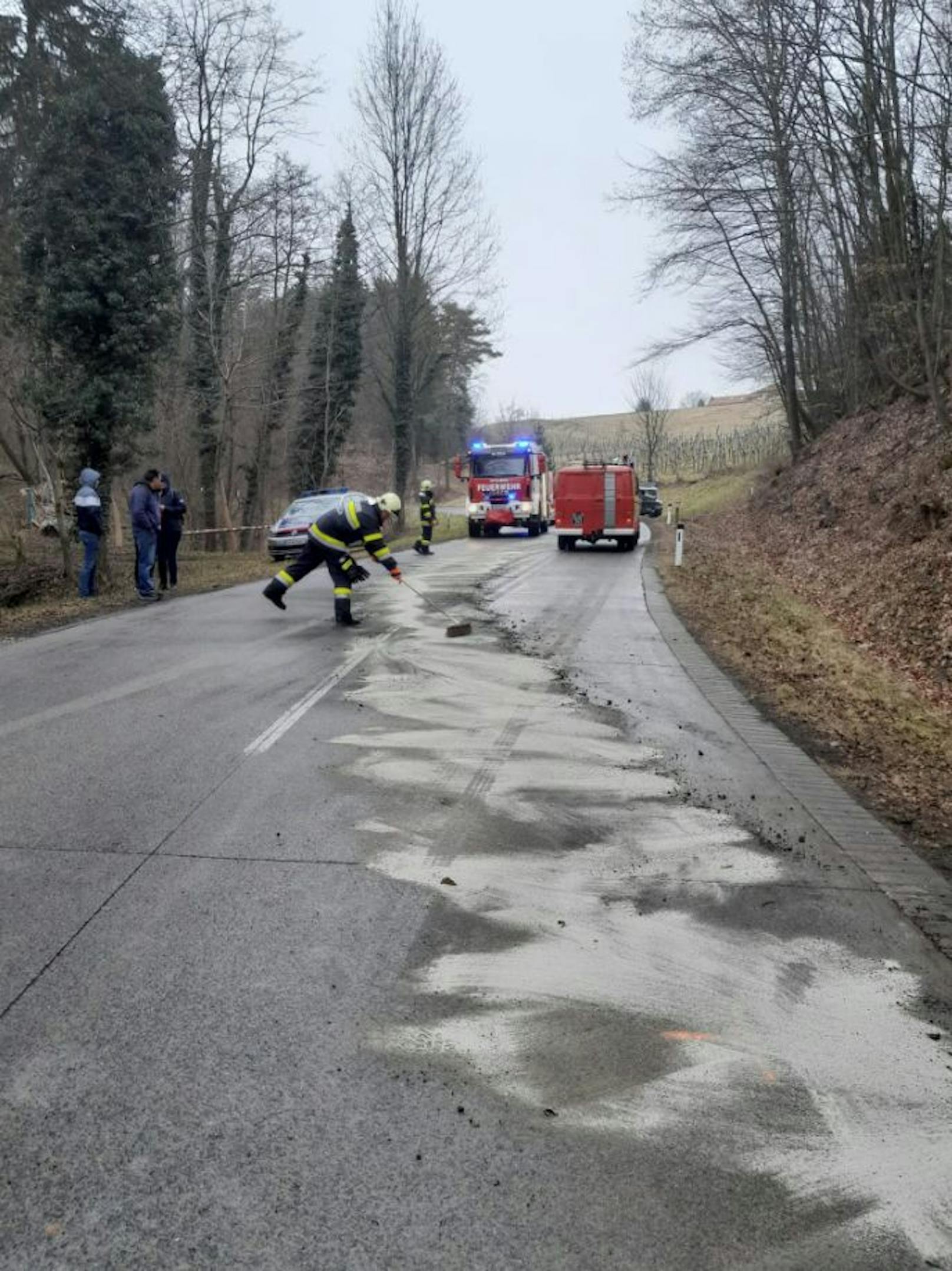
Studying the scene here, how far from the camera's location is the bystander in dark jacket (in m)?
16.0

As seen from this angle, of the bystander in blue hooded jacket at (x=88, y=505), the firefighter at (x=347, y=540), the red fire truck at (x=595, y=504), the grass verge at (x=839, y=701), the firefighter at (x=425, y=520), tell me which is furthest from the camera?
the red fire truck at (x=595, y=504)

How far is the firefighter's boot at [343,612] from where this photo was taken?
1187 centimetres

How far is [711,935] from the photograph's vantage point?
3.89 m

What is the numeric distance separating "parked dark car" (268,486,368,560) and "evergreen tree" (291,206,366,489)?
10.3 m

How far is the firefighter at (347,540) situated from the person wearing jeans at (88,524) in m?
4.39

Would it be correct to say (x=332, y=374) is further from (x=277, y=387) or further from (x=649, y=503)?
(x=649, y=503)

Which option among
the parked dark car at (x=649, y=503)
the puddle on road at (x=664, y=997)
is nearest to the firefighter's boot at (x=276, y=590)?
the puddle on road at (x=664, y=997)

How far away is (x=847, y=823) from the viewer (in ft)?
17.3

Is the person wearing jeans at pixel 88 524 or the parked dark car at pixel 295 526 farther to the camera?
the parked dark car at pixel 295 526

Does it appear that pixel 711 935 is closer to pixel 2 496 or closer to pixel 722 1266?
pixel 722 1266

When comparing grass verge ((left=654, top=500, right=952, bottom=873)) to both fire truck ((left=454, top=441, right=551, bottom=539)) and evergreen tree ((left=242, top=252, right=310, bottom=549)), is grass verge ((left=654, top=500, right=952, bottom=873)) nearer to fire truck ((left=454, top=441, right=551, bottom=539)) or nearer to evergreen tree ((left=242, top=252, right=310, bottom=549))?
fire truck ((left=454, top=441, right=551, bottom=539))

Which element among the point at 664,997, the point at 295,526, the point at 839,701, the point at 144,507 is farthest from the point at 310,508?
the point at 664,997

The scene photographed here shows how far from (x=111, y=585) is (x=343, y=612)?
6778 mm

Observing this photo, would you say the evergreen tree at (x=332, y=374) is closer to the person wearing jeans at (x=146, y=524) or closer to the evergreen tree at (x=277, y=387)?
the evergreen tree at (x=277, y=387)
